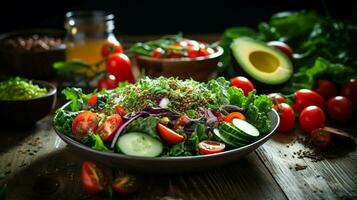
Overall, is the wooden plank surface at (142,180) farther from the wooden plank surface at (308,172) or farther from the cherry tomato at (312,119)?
the cherry tomato at (312,119)

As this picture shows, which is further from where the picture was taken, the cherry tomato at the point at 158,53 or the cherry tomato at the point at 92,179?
the cherry tomato at the point at 158,53

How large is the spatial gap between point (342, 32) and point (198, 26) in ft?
5.22

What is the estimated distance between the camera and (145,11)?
4840 millimetres

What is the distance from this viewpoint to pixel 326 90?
2.98 meters

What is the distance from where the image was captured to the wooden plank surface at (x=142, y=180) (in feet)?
6.29

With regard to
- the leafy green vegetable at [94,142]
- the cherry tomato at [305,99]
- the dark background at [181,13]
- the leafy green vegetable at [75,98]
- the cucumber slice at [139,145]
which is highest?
the cucumber slice at [139,145]

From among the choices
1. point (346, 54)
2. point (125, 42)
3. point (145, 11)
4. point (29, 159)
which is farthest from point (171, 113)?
point (145, 11)

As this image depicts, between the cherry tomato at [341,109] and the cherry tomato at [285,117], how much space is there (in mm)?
269

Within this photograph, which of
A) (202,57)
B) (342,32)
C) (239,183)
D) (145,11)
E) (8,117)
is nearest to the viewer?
(239,183)

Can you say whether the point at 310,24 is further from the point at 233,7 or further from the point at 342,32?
the point at 233,7

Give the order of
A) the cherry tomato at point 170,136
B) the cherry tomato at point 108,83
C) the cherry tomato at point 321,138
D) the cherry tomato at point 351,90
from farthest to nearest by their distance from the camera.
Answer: the cherry tomato at point 108,83 → the cherry tomato at point 351,90 → the cherry tomato at point 321,138 → the cherry tomato at point 170,136

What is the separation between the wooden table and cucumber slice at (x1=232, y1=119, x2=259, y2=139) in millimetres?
162

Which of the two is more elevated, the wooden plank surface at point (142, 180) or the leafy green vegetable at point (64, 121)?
→ the leafy green vegetable at point (64, 121)

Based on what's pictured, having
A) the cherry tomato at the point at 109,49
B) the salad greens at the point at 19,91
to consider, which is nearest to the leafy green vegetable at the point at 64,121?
the salad greens at the point at 19,91
